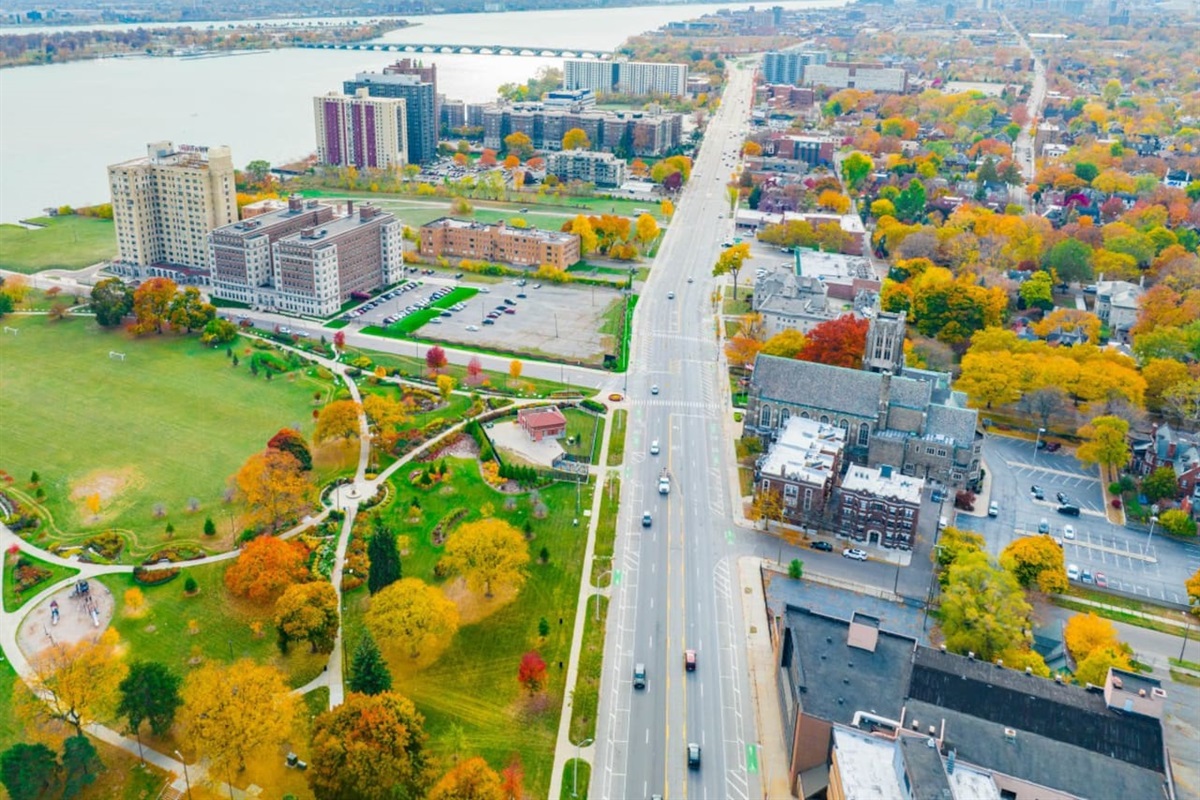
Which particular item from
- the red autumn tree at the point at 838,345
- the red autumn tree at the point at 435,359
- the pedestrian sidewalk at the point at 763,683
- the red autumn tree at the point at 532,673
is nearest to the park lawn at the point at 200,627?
the red autumn tree at the point at 532,673

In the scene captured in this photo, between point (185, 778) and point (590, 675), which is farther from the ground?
point (590, 675)

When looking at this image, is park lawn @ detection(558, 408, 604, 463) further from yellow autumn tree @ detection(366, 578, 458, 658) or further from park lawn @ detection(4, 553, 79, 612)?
park lawn @ detection(4, 553, 79, 612)

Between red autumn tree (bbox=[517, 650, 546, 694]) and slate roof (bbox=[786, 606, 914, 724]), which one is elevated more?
slate roof (bbox=[786, 606, 914, 724])

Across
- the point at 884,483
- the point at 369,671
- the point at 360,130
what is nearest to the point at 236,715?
the point at 369,671

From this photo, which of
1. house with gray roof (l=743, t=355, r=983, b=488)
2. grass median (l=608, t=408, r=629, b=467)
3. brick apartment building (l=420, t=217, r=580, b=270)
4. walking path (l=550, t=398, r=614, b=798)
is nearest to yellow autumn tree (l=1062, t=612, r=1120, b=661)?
house with gray roof (l=743, t=355, r=983, b=488)

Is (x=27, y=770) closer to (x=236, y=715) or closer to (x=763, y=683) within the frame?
(x=236, y=715)

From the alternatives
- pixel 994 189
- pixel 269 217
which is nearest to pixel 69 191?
pixel 269 217

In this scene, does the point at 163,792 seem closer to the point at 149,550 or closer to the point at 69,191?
the point at 149,550
